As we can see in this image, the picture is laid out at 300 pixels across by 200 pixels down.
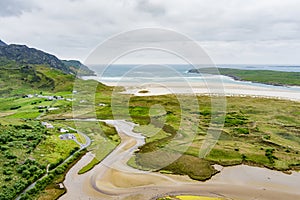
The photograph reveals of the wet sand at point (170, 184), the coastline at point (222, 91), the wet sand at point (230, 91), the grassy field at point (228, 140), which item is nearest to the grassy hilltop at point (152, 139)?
the grassy field at point (228, 140)

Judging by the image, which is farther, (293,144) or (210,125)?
(210,125)

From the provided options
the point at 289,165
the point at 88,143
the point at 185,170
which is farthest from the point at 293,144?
the point at 88,143

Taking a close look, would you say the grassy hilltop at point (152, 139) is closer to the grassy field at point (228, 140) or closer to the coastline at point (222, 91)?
the grassy field at point (228, 140)

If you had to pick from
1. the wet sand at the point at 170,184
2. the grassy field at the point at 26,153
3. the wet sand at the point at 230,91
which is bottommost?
the wet sand at the point at 170,184

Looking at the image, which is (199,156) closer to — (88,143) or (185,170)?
(185,170)

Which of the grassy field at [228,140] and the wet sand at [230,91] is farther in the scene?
the wet sand at [230,91]

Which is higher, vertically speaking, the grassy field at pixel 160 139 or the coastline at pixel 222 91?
the coastline at pixel 222 91

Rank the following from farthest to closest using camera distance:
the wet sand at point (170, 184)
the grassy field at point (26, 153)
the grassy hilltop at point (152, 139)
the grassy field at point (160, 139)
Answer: the grassy field at point (160, 139), the grassy hilltop at point (152, 139), the grassy field at point (26, 153), the wet sand at point (170, 184)

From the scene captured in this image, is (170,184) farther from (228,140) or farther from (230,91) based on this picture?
(230,91)
